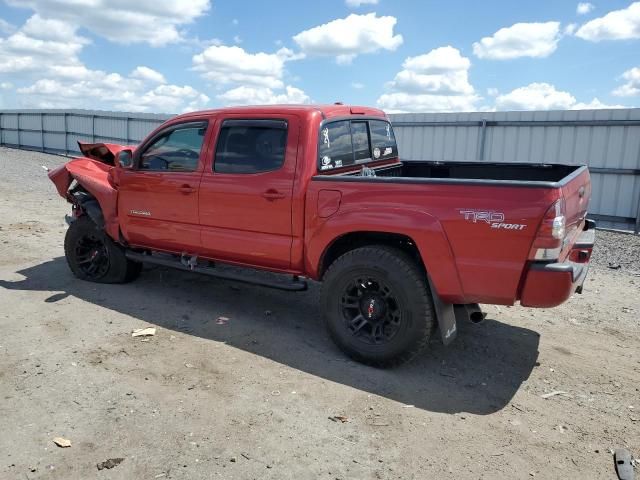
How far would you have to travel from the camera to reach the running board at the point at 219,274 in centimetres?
457

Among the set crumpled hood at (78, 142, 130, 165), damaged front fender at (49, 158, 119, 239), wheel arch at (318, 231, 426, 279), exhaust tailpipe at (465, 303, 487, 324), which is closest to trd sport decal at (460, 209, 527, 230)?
wheel arch at (318, 231, 426, 279)

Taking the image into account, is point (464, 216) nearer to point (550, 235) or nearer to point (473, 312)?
point (550, 235)

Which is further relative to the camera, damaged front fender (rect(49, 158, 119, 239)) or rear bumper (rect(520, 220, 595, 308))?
damaged front fender (rect(49, 158, 119, 239))

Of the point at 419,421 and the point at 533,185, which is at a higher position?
the point at 533,185

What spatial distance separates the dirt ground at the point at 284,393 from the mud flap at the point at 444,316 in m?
0.40

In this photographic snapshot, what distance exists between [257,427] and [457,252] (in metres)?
1.78

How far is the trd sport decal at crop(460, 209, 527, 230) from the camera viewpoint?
11.2 feet

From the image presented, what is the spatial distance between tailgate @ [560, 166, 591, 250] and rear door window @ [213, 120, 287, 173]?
225 cm

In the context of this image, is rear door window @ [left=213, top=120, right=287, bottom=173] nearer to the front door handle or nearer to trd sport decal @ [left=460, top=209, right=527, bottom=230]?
the front door handle

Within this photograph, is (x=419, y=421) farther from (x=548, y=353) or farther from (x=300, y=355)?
(x=548, y=353)

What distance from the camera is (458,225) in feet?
11.8

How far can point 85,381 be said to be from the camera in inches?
151

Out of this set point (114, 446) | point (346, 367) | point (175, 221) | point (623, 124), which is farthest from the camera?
point (623, 124)

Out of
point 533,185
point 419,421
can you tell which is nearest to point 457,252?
point 533,185
